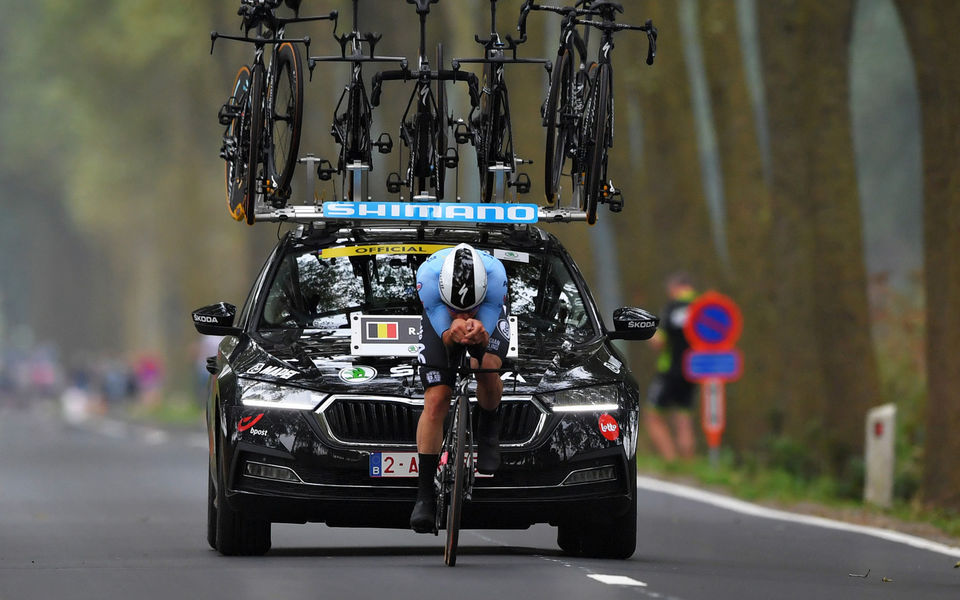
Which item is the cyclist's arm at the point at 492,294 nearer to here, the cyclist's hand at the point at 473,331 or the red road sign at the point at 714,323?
the cyclist's hand at the point at 473,331

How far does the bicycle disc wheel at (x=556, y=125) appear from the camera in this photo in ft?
46.6

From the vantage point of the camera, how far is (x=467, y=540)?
48.0 feet

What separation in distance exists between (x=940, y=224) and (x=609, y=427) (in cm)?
672

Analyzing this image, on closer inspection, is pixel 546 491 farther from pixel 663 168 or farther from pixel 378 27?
pixel 378 27

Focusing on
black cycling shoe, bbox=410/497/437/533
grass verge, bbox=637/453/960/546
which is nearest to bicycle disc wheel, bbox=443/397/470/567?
black cycling shoe, bbox=410/497/437/533

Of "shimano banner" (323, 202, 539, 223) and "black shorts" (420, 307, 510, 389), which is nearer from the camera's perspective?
"black shorts" (420, 307, 510, 389)

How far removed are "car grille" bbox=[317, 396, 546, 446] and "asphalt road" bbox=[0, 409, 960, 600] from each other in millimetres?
648

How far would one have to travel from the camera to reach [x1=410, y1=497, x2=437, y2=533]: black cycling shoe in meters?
11.5

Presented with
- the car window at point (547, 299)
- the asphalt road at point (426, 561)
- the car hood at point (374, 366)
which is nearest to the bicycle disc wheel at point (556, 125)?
the car window at point (547, 299)

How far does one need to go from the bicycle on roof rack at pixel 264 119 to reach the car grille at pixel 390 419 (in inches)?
60.3

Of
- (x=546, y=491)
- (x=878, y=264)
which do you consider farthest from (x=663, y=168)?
(x=878, y=264)

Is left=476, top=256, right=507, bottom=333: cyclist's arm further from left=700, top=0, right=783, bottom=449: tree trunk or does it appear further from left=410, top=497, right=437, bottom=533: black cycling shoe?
left=700, top=0, right=783, bottom=449: tree trunk

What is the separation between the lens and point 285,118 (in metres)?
14.4

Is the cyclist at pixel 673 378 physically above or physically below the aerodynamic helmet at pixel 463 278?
below
